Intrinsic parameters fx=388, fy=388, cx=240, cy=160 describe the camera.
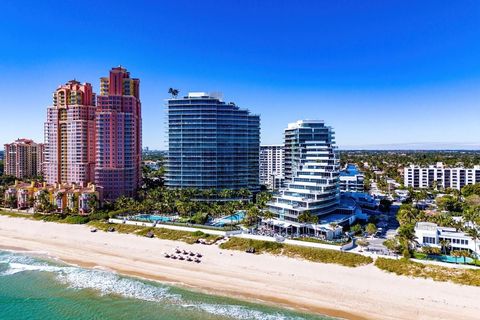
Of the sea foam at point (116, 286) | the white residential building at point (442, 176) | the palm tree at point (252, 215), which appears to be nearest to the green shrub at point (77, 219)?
the sea foam at point (116, 286)

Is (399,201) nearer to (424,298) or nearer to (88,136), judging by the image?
(424,298)

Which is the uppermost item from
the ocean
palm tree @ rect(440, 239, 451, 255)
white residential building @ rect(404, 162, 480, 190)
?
white residential building @ rect(404, 162, 480, 190)

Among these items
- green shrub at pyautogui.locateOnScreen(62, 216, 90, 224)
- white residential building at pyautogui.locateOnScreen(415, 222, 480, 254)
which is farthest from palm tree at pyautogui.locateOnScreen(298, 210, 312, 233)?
green shrub at pyautogui.locateOnScreen(62, 216, 90, 224)

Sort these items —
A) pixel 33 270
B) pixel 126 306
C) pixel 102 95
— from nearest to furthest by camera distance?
pixel 126 306 → pixel 33 270 → pixel 102 95

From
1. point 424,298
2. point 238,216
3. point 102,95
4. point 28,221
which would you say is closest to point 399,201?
point 238,216

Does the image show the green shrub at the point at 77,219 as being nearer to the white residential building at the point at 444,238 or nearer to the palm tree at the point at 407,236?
the palm tree at the point at 407,236

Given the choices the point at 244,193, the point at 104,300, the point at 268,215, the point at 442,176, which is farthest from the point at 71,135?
the point at 442,176

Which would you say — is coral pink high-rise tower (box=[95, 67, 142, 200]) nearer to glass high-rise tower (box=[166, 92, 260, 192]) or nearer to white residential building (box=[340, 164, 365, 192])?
glass high-rise tower (box=[166, 92, 260, 192])
